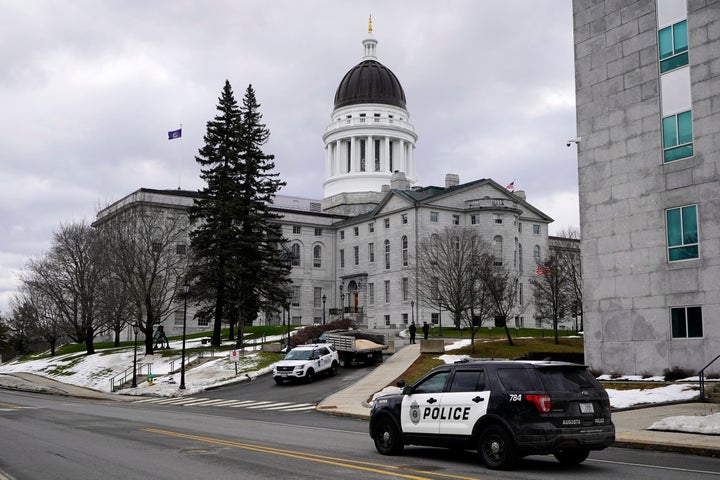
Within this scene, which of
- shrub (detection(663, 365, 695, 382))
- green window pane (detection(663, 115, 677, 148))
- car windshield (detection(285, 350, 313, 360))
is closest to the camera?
shrub (detection(663, 365, 695, 382))

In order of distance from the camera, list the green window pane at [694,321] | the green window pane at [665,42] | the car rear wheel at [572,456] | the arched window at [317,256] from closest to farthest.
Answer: the car rear wheel at [572,456] → the green window pane at [694,321] → the green window pane at [665,42] → the arched window at [317,256]

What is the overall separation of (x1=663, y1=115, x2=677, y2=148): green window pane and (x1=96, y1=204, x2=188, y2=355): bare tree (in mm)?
37772

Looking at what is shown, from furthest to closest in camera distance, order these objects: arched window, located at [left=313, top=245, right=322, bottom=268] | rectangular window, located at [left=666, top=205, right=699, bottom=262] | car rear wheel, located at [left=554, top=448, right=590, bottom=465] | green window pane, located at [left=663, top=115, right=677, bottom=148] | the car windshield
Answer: arched window, located at [left=313, top=245, right=322, bottom=268], the car windshield, green window pane, located at [left=663, top=115, right=677, bottom=148], rectangular window, located at [left=666, top=205, right=699, bottom=262], car rear wheel, located at [left=554, top=448, right=590, bottom=465]

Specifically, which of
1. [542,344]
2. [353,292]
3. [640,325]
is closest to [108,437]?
[640,325]

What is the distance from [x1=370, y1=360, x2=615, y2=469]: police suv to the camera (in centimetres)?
1248

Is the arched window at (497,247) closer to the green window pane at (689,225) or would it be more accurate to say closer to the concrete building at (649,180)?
the concrete building at (649,180)

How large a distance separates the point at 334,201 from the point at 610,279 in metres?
84.2

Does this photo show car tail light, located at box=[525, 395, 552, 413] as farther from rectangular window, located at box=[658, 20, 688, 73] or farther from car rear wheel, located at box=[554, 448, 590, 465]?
rectangular window, located at box=[658, 20, 688, 73]

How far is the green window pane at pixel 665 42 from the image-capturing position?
32.7m

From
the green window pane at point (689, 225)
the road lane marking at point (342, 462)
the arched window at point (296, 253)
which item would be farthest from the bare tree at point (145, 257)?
the road lane marking at point (342, 462)

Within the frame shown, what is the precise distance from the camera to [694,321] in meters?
30.6

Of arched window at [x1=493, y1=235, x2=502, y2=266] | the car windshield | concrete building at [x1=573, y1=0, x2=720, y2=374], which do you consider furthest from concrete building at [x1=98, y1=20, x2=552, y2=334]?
concrete building at [x1=573, y1=0, x2=720, y2=374]

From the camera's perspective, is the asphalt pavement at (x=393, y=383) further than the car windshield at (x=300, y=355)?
No

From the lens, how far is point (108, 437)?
62.2 ft
